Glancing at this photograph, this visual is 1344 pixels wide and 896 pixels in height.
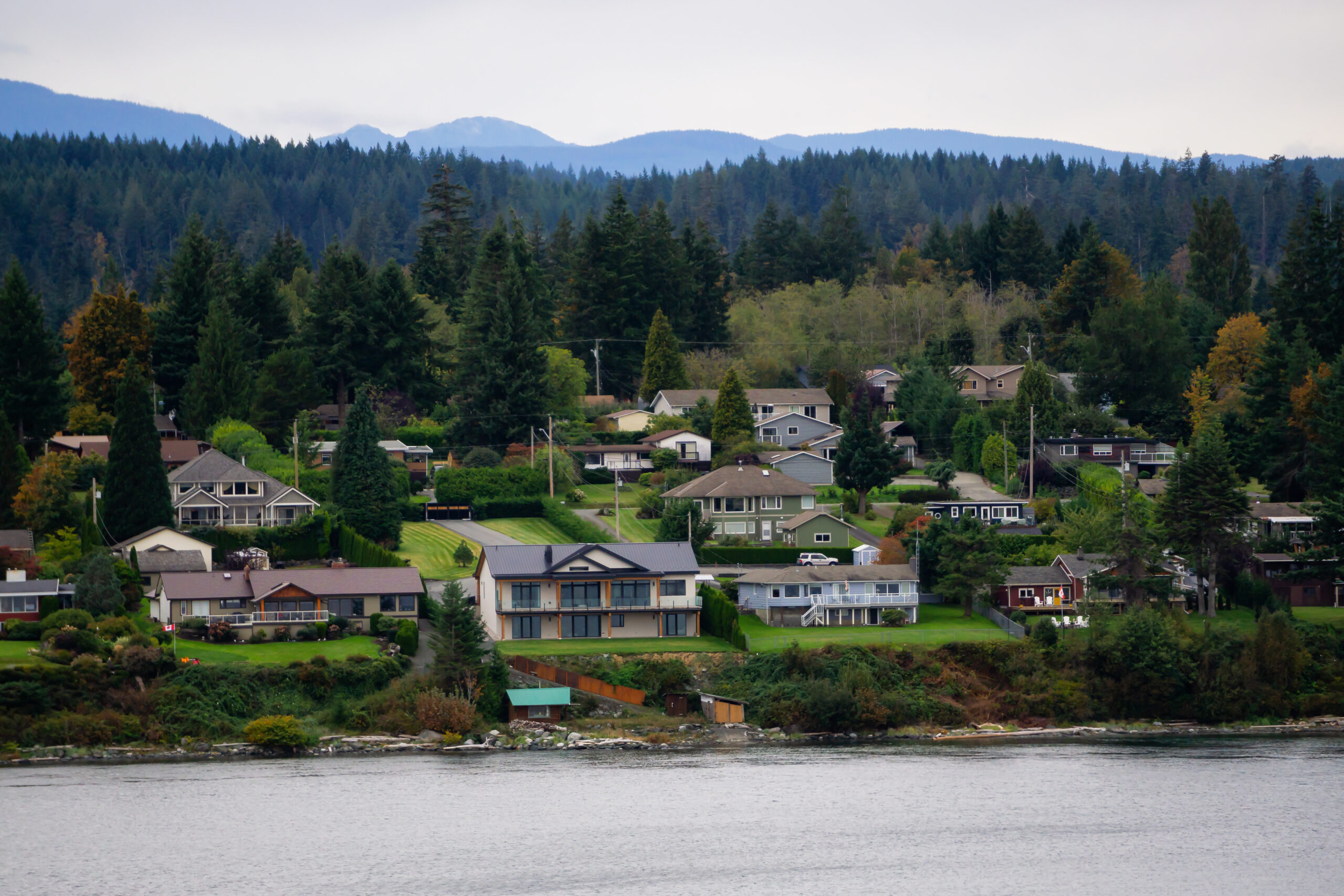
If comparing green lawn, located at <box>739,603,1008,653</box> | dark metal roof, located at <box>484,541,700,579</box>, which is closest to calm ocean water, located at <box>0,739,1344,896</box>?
green lawn, located at <box>739,603,1008,653</box>

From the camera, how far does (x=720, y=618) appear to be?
59562mm

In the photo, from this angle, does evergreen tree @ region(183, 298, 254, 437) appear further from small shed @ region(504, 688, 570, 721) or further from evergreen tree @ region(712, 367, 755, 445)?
small shed @ region(504, 688, 570, 721)

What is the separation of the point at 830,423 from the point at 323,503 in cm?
3609

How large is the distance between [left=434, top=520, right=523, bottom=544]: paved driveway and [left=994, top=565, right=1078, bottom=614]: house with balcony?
21.7m

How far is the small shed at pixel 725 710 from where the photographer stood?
176 ft

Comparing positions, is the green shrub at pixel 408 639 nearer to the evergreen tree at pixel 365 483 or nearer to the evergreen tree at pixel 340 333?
the evergreen tree at pixel 365 483

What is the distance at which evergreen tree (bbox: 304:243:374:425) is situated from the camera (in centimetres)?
9031

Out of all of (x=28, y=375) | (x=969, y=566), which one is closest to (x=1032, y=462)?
(x=969, y=566)

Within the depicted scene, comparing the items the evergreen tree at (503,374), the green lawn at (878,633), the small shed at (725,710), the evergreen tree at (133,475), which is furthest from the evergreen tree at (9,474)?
the small shed at (725,710)

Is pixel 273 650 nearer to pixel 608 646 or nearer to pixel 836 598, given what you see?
pixel 608 646

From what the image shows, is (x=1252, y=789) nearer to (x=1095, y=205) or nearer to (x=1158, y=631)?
(x=1158, y=631)

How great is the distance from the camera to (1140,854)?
40.6 m

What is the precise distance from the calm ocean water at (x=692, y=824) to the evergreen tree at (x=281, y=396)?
127 feet

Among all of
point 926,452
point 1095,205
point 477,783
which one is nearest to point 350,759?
point 477,783
